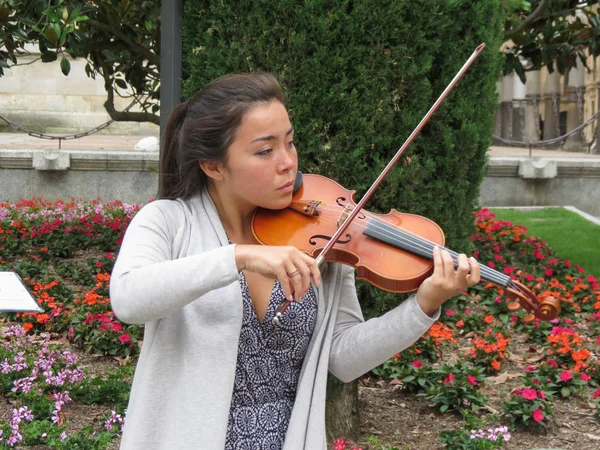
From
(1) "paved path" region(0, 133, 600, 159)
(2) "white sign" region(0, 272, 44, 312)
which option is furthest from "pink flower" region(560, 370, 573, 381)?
(1) "paved path" region(0, 133, 600, 159)

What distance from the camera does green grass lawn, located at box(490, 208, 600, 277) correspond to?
678cm

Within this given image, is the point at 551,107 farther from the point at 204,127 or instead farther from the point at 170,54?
the point at 204,127

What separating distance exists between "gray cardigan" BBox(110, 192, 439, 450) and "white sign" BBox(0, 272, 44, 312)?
0.60 feet

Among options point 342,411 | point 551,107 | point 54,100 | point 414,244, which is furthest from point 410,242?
point 551,107

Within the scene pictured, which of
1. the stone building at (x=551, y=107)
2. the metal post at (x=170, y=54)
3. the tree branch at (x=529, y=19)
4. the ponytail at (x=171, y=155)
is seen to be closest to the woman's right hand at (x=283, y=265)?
the ponytail at (x=171, y=155)

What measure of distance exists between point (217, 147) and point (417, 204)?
1562mm

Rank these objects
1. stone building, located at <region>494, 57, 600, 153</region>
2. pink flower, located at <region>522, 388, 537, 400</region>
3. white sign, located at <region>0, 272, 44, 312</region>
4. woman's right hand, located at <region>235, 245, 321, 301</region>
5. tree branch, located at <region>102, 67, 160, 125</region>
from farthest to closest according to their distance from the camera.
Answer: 1. stone building, located at <region>494, 57, 600, 153</region>
2. tree branch, located at <region>102, 67, 160, 125</region>
3. pink flower, located at <region>522, 388, 537, 400</region>
4. white sign, located at <region>0, 272, 44, 312</region>
5. woman's right hand, located at <region>235, 245, 321, 301</region>

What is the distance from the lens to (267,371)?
1.90 meters

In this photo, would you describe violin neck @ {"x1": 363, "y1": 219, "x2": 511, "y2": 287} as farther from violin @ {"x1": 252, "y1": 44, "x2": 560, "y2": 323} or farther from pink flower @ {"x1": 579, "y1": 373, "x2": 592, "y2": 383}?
pink flower @ {"x1": 579, "y1": 373, "x2": 592, "y2": 383}

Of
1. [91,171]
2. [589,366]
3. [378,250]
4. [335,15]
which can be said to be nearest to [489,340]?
[589,366]

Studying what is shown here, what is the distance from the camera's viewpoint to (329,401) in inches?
134

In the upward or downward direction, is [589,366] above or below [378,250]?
below

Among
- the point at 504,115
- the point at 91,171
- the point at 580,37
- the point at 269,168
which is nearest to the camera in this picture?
the point at 269,168

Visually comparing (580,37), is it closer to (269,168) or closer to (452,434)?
(452,434)
